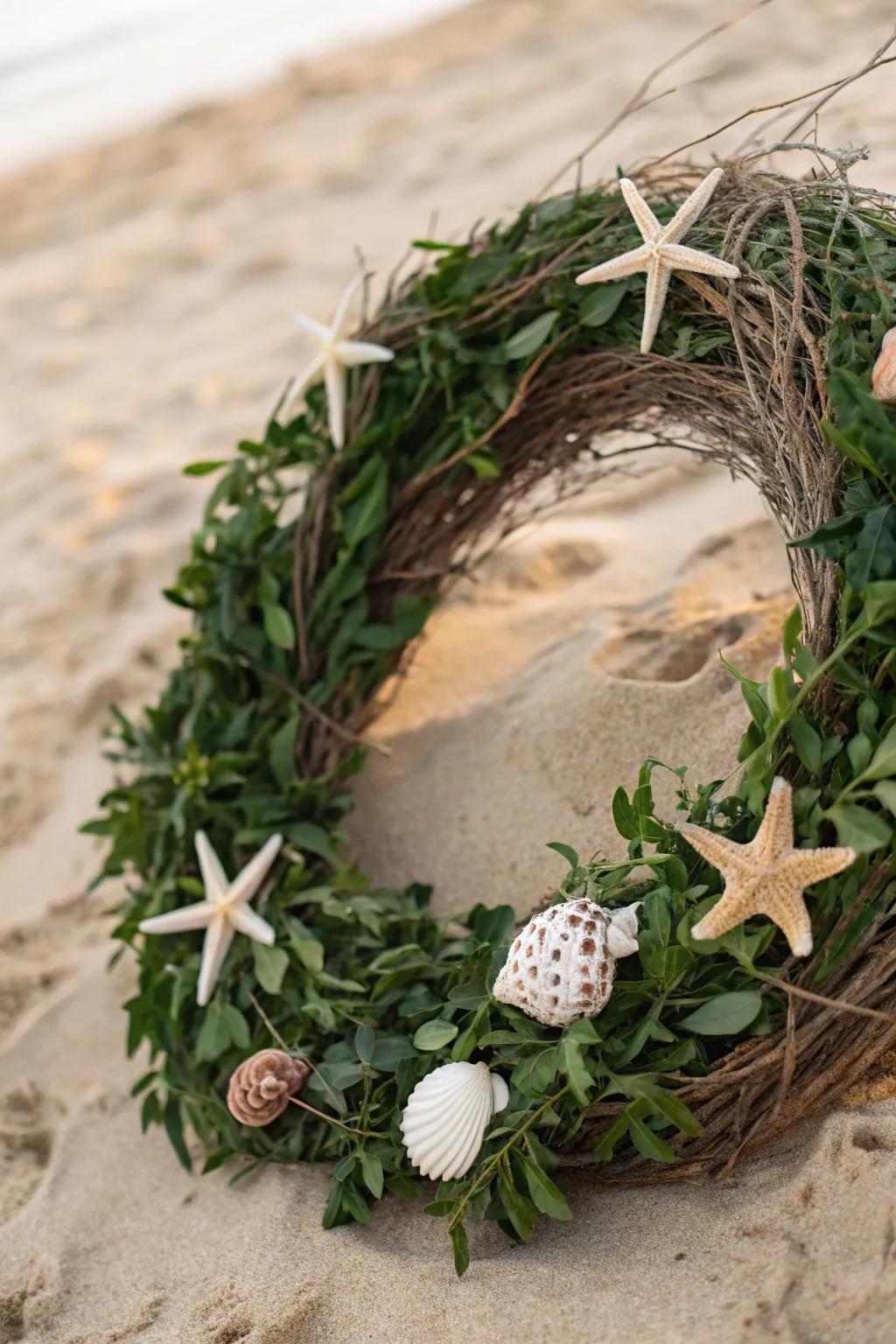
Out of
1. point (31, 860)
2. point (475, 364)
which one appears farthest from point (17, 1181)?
point (475, 364)

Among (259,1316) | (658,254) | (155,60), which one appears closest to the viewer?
(259,1316)

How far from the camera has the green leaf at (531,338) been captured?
1722 millimetres

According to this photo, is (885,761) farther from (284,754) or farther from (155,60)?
(155,60)

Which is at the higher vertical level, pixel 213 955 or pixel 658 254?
pixel 658 254

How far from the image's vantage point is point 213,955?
1.75 metres

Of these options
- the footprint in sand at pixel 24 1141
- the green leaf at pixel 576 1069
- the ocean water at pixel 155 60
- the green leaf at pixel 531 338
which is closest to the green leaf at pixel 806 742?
the green leaf at pixel 576 1069

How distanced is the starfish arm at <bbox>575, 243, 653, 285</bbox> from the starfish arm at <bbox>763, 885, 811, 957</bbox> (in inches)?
30.2

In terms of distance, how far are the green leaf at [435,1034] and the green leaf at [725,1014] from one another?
0.28 metres

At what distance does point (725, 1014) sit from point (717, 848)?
0.62 feet

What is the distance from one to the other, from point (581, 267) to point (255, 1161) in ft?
4.13

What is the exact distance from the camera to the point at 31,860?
243 centimetres

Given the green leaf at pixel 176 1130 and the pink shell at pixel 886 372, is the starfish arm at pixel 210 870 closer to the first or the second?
the green leaf at pixel 176 1130

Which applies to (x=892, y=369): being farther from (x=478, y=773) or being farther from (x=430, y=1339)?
(x=430, y=1339)

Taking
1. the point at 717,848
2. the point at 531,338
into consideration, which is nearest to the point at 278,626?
the point at 531,338
